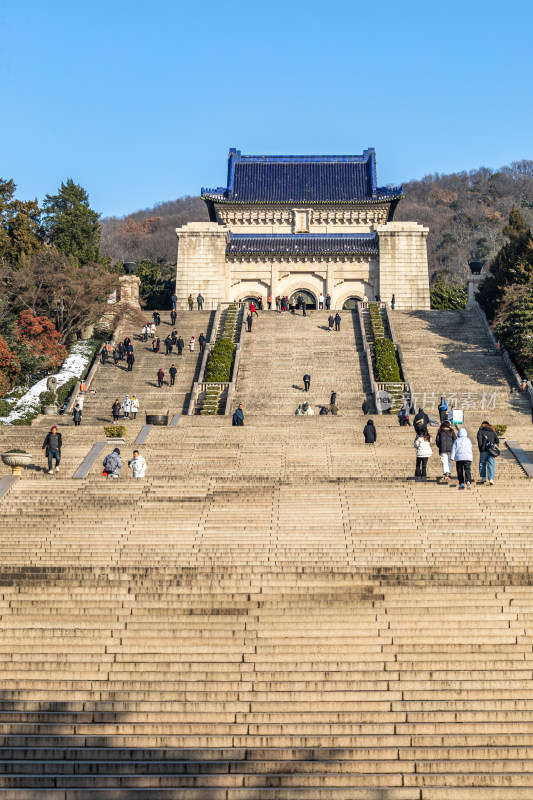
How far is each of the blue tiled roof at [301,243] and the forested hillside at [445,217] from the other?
36264 mm

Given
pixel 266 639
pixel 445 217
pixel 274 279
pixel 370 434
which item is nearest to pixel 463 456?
pixel 370 434

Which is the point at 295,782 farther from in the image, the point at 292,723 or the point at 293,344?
the point at 293,344

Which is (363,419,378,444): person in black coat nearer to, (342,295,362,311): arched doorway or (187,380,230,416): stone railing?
(187,380,230,416): stone railing

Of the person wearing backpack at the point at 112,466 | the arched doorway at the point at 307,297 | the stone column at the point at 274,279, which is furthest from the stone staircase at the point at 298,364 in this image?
the person wearing backpack at the point at 112,466

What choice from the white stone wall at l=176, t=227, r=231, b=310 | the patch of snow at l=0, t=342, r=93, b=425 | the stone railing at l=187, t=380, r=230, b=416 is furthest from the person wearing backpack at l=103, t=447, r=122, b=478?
the white stone wall at l=176, t=227, r=231, b=310

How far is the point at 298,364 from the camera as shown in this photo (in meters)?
34.3

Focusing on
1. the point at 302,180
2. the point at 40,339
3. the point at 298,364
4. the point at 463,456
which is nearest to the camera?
the point at 463,456

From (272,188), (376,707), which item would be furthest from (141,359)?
(376,707)

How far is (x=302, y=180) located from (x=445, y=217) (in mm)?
56203

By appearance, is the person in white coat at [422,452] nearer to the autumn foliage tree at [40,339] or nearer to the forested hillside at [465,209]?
the autumn foliage tree at [40,339]

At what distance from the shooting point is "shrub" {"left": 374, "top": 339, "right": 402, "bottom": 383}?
3189 cm

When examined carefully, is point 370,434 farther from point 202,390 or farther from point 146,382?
point 146,382

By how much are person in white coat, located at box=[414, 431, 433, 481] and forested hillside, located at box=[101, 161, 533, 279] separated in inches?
2729

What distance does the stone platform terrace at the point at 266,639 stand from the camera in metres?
10.0
